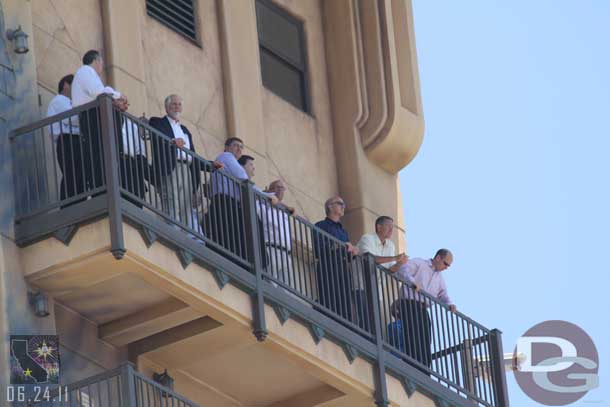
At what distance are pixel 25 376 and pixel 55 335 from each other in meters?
0.72

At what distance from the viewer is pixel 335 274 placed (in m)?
26.9

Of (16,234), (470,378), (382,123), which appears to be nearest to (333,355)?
(470,378)

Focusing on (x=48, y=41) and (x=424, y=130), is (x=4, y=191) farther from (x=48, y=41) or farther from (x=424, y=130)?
(x=424, y=130)

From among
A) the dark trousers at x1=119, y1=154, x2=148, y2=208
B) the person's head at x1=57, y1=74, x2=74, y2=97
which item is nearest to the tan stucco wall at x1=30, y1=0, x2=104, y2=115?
the person's head at x1=57, y1=74, x2=74, y2=97

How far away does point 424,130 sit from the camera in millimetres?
32625

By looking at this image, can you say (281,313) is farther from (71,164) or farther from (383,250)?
(383,250)

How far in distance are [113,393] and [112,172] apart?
90.0 inches

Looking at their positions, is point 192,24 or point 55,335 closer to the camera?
point 55,335

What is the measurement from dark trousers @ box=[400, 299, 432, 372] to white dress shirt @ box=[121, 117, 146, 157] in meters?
4.42

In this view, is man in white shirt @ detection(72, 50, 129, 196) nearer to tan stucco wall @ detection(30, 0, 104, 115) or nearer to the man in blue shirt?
tan stucco wall @ detection(30, 0, 104, 115)

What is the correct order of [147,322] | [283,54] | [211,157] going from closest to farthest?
[147,322] → [211,157] → [283,54]

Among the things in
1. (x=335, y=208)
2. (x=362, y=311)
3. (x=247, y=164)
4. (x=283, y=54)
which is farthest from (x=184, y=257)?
(x=283, y=54)

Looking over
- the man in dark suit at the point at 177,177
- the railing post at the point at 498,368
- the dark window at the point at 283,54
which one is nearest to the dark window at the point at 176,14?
the dark window at the point at 283,54

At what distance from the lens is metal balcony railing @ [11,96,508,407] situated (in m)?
24.3
